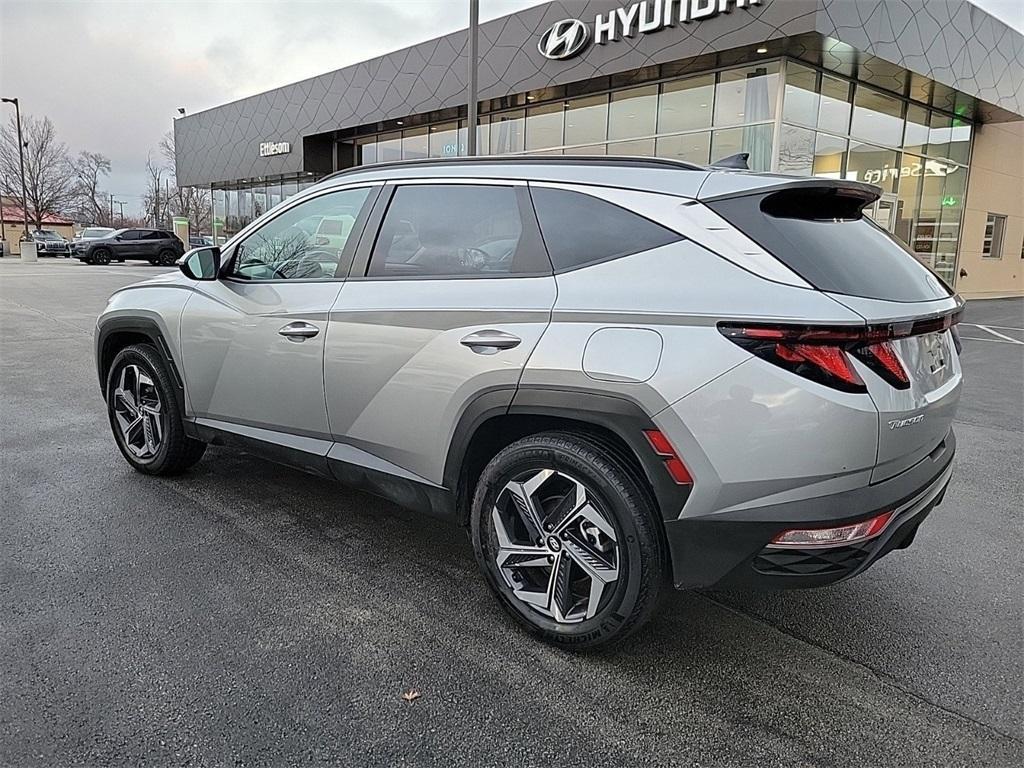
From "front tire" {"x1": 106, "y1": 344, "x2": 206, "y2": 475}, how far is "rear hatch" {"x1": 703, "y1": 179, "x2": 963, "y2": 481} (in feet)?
10.8

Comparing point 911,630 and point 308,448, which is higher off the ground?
point 308,448

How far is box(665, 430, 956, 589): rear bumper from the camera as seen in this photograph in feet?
7.14

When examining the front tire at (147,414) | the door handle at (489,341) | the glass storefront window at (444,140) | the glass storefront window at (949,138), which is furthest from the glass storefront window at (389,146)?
the door handle at (489,341)

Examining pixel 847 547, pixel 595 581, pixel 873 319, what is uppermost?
pixel 873 319

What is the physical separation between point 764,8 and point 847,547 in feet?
43.2

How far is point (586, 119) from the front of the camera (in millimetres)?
17938

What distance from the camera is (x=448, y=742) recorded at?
85.1 inches

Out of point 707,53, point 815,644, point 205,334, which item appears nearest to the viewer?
point 815,644

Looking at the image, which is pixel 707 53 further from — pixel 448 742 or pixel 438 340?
pixel 448 742

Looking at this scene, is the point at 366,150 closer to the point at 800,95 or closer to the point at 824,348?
the point at 800,95

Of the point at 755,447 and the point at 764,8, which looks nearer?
the point at 755,447

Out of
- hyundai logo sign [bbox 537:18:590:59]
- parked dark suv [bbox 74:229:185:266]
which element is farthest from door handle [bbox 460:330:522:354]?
parked dark suv [bbox 74:229:185:266]

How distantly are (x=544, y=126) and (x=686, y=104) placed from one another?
180 inches

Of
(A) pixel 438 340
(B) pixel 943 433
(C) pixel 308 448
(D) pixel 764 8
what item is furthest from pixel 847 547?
(D) pixel 764 8
